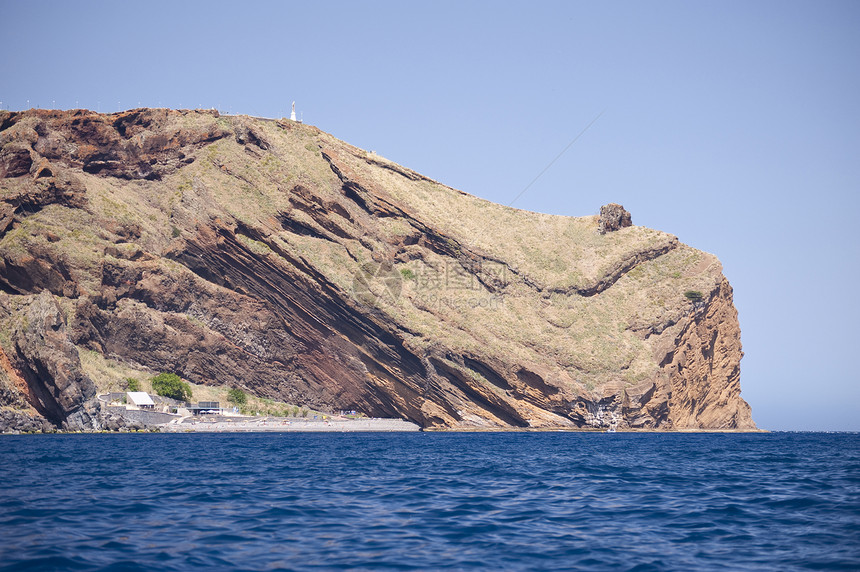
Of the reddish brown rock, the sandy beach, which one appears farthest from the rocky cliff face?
the reddish brown rock

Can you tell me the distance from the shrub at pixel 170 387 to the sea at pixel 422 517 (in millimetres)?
65675

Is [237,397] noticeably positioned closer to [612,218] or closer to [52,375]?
[52,375]

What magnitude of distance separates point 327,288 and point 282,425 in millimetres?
21300

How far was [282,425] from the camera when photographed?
101 metres

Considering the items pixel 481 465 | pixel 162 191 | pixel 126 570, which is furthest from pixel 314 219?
pixel 126 570

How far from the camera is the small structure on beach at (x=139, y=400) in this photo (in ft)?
321

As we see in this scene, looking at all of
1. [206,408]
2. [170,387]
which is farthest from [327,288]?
[170,387]

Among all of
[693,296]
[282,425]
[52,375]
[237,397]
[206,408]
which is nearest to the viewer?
[52,375]

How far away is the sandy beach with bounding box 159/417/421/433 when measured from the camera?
95.6 m

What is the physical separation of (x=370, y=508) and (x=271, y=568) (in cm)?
893

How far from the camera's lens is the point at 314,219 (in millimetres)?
123125

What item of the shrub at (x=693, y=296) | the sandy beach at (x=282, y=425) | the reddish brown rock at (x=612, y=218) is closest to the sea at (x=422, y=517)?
the sandy beach at (x=282, y=425)

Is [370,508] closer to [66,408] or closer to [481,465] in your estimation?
[481,465]

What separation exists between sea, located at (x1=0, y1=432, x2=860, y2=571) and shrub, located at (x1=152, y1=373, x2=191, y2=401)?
215ft
